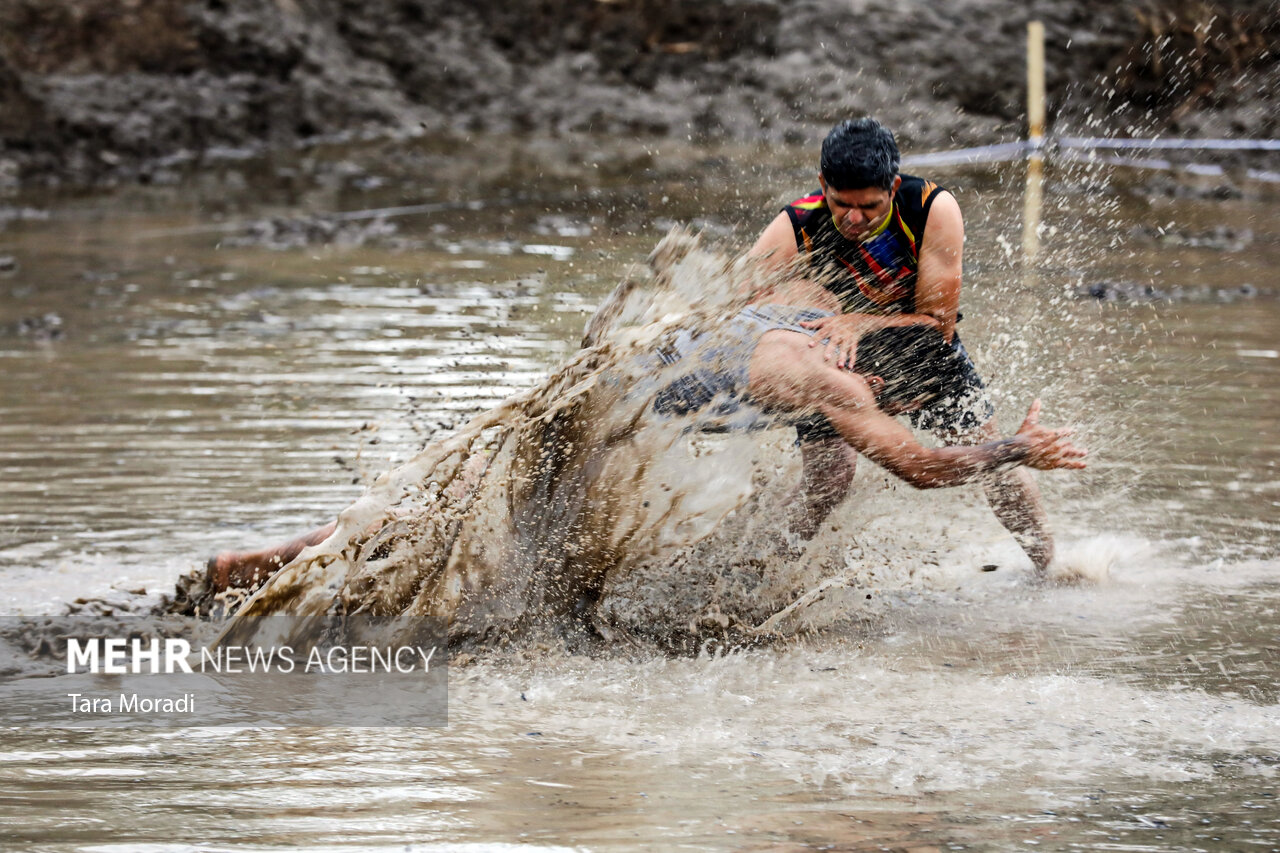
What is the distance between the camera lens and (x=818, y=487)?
494 centimetres

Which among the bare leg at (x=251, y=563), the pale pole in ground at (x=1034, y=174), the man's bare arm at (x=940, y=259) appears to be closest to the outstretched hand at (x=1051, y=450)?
the man's bare arm at (x=940, y=259)

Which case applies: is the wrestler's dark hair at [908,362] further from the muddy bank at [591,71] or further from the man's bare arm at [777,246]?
the muddy bank at [591,71]

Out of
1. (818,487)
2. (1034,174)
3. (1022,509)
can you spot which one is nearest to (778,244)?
(818,487)

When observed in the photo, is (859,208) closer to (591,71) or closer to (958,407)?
(958,407)

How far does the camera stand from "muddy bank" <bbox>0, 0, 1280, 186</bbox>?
16688mm

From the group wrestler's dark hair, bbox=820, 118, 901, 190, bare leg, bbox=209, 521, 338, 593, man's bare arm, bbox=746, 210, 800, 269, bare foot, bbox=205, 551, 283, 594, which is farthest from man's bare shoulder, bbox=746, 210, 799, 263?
bare foot, bbox=205, 551, 283, 594

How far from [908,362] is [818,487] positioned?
51cm

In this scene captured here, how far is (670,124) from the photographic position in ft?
58.6

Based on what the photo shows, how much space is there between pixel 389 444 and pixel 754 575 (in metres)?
2.26

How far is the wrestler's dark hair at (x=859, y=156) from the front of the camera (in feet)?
14.3

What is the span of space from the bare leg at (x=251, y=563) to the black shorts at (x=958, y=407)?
1612 millimetres

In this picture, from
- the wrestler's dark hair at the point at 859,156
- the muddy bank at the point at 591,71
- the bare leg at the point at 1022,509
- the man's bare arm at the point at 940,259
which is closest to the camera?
the wrestler's dark hair at the point at 859,156

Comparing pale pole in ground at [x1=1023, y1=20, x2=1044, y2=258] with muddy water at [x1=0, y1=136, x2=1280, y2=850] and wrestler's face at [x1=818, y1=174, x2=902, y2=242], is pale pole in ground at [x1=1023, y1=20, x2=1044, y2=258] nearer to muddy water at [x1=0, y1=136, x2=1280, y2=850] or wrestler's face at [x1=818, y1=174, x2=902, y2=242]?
muddy water at [x1=0, y1=136, x2=1280, y2=850]

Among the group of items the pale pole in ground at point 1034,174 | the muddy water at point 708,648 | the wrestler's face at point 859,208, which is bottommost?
the muddy water at point 708,648
